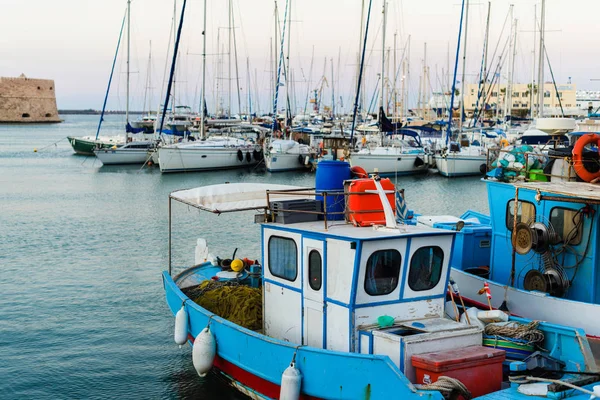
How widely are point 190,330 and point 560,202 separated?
6462 millimetres

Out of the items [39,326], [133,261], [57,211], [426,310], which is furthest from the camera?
[57,211]

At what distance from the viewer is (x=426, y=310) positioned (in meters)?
9.55

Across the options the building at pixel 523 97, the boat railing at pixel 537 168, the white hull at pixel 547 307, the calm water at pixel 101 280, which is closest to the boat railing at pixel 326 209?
the white hull at pixel 547 307

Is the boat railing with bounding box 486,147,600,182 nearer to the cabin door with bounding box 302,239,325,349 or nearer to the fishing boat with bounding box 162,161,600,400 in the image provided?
the fishing boat with bounding box 162,161,600,400

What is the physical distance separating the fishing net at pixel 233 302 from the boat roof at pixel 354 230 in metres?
1.77

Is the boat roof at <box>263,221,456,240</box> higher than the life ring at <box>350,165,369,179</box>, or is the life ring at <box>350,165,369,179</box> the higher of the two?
the life ring at <box>350,165,369,179</box>

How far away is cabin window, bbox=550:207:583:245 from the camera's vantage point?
10984 millimetres

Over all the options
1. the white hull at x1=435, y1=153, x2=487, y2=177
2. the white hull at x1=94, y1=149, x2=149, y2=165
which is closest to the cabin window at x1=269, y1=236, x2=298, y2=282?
the white hull at x1=435, y1=153, x2=487, y2=177

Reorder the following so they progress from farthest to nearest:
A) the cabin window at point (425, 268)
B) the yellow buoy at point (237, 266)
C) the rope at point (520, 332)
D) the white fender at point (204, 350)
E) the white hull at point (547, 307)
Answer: the yellow buoy at point (237, 266) < the white fender at point (204, 350) < the white hull at point (547, 307) < the rope at point (520, 332) < the cabin window at point (425, 268)

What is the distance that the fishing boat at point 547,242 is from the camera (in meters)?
10.7

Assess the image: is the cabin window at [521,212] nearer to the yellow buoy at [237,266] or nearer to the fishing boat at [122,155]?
the yellow buoy at [237,266]

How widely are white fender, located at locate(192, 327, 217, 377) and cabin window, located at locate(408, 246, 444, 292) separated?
3470 millimetres

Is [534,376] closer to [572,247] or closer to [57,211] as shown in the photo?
[572,247]

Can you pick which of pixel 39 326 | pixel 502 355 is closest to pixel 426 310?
pixel 502 355
